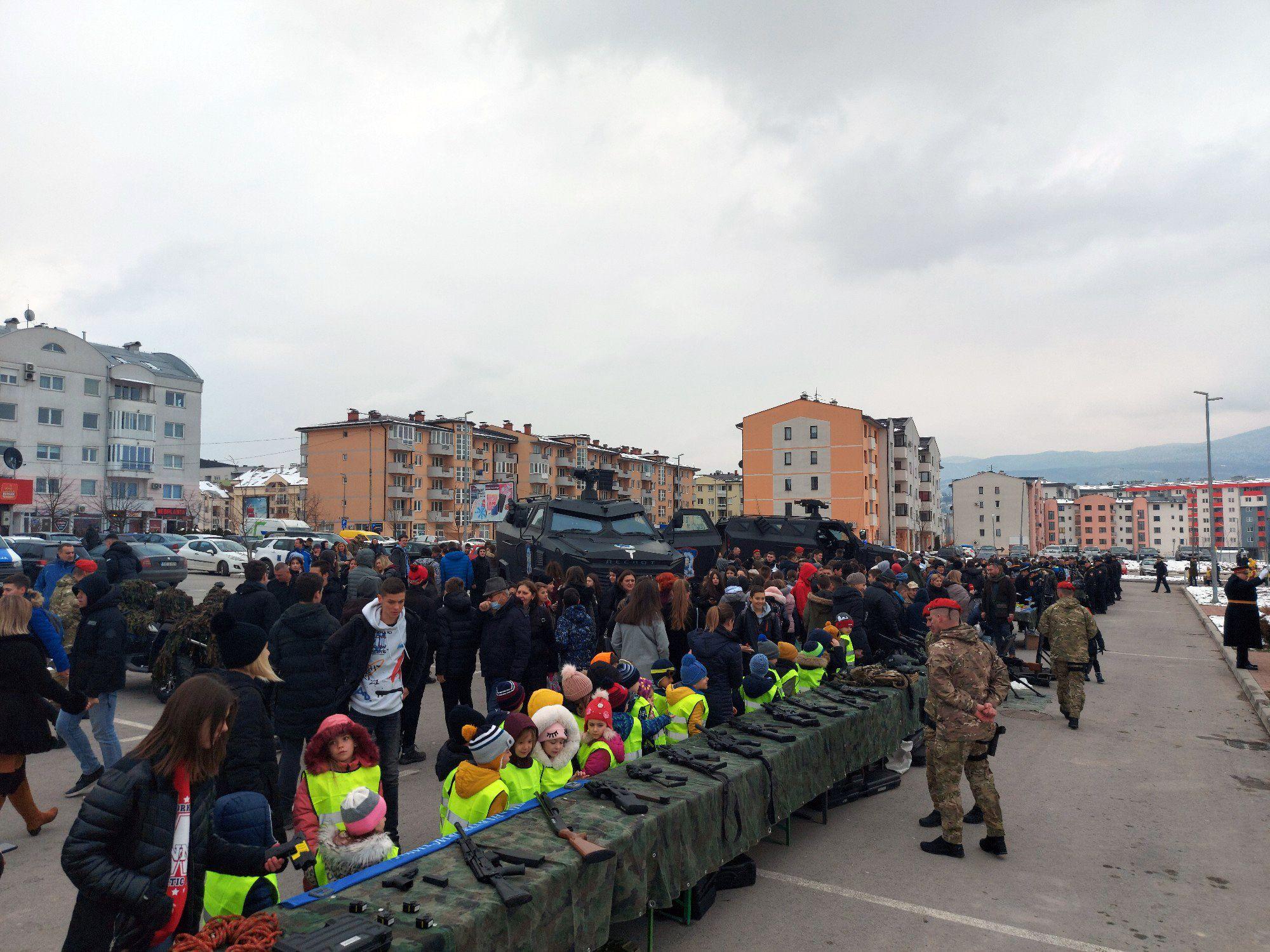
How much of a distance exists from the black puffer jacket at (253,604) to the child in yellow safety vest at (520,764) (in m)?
3.81

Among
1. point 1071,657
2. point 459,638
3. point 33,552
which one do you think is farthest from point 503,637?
point 33,552

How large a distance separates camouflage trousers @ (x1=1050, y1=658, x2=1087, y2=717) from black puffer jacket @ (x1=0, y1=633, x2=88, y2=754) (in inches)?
407

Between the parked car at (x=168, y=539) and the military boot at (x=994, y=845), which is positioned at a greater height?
the parked car at (x=168, y=539)

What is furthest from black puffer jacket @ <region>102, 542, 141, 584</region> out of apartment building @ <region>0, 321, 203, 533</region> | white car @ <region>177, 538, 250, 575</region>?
apartment building @ <region>0, 321, 203, 533</region>

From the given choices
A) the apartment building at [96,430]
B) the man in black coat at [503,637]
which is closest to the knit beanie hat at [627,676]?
the man in black coat at [503,637]

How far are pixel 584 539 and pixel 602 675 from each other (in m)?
9.08

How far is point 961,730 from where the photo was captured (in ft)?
19.4

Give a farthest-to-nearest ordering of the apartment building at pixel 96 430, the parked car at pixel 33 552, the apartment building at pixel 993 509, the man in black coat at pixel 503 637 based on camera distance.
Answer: the apartment building at pixel 993 509 < the apartment building at pixel 96 430 < the parked car at pixel 33 552 < the man in black coat at pixel 503 637

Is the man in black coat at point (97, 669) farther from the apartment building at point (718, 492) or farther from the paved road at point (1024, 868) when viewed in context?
the apartment building at point (718, 492)

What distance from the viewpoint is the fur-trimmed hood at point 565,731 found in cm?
463

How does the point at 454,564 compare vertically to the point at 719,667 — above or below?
above

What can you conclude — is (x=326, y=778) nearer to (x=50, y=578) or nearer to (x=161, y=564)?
(x=50, y=578)

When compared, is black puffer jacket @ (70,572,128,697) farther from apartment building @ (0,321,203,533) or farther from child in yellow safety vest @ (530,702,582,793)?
apartment building @ (0,321,203,533)

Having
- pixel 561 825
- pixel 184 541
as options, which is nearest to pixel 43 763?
pixel 561 825
